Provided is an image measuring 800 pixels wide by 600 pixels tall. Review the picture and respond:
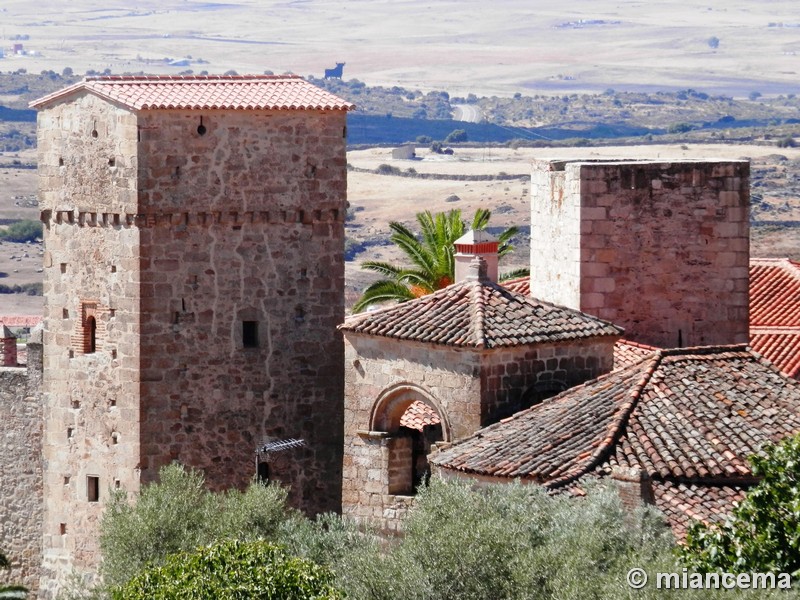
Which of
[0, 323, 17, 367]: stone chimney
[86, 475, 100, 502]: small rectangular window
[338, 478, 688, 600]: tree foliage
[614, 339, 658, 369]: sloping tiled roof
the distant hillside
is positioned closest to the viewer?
[338, 478, 688, 600]: tree foliage

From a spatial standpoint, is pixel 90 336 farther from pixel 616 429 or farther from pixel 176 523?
pixel 616 429

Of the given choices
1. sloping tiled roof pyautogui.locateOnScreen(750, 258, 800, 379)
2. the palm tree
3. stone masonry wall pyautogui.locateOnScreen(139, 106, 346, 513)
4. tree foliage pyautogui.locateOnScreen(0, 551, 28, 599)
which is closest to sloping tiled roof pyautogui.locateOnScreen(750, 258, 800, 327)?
sloping tiled roof pyautogui.locateOnScreen(750, 258, 800, 379)

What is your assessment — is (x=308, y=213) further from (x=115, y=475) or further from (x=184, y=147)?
(x=115, y=475)

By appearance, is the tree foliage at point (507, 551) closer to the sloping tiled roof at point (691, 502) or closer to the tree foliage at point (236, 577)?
the tree foliage at point (236, 577)

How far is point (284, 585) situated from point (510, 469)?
377 centimetres

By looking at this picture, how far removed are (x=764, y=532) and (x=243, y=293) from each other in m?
11.7

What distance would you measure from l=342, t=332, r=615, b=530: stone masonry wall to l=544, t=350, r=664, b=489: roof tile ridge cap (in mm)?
1105

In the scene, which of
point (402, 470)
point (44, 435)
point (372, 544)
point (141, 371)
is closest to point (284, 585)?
point (372, 544)

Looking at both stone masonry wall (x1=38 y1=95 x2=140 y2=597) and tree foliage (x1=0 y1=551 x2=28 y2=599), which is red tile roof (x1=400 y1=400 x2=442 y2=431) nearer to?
stone masonry wall (x1=38 y1=95 x2=140 y2=597)

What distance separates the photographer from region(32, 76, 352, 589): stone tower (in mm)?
29828

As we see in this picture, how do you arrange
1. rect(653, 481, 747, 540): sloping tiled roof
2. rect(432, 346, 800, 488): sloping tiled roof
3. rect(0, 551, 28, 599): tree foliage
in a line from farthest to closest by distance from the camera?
rect(0, 551, 28, 599): tree foliage → rect(432, 346, 800, 488): sloping tiled roof → rect(653, 481, 747, 540): sloping tiled roof

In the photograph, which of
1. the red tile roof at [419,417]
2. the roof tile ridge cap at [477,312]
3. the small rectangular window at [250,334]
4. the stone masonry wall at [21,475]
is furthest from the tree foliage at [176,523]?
the stone masonry wall at [21,475]

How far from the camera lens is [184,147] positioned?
2983 cm

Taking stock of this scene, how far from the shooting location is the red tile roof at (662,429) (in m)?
24.0
